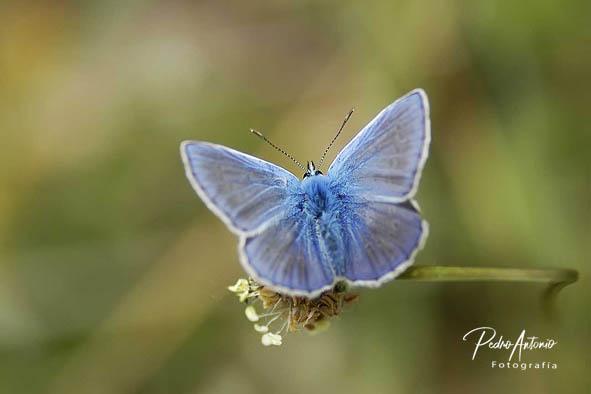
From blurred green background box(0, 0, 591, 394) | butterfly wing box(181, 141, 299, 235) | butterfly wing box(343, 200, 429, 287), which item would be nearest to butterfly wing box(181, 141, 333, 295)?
butterfly wing box(181, 141, 299, 235)

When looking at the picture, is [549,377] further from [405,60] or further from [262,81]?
[262,81]

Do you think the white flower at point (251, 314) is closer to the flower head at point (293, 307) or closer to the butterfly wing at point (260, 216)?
the flower head at point (293, 307)

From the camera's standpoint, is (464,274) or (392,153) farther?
(392,153)

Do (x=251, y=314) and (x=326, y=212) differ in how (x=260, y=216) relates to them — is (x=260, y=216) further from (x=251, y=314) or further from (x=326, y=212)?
(x=251, y=314)
